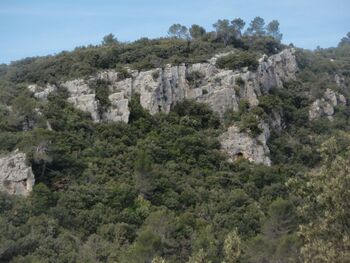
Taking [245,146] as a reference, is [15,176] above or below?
above

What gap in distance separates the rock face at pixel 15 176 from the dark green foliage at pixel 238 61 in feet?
89.0

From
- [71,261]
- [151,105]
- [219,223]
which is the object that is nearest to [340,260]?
[71,261]

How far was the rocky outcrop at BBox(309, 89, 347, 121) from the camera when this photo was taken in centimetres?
6594

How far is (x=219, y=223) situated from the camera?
44438 mm

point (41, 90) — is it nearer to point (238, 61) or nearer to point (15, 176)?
point (15, 176)

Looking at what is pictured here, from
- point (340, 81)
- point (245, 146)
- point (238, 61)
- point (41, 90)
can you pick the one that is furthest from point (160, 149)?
point (340, 81)

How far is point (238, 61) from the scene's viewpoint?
6281cm

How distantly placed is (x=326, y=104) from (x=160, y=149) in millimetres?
24919

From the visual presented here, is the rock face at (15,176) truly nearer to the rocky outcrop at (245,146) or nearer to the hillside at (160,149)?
the hillside at (160,149)

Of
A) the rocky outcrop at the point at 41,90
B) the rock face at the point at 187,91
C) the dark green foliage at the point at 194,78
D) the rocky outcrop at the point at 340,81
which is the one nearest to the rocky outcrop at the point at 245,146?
the rock face at the point at 187,91

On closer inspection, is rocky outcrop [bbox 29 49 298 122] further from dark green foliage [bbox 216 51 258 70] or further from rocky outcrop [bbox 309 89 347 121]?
rocky outcrop [bbox 309 89 347 121]

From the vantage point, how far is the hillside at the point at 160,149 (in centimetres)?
3906

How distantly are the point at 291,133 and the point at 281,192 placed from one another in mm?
13689

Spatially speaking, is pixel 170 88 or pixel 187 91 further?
pixel 187 91
